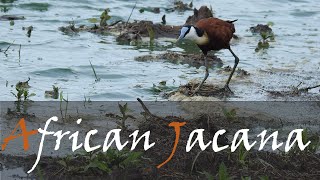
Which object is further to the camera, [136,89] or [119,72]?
[119,72]

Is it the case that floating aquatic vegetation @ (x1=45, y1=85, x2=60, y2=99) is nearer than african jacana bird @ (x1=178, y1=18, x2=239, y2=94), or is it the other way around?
floating aquatic vegetation @ (x1=45, y1=85, x2=60, y2=99)

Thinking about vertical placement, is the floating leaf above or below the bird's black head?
below

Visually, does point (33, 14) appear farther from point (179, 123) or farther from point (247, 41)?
point (179, 123)

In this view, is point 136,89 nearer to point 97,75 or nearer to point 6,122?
point 97,75

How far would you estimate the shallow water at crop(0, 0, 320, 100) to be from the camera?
32.6 ft

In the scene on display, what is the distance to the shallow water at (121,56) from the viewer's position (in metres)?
9.93

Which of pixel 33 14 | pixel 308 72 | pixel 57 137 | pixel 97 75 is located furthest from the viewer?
pixel 33 14

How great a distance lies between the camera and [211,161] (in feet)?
21.8

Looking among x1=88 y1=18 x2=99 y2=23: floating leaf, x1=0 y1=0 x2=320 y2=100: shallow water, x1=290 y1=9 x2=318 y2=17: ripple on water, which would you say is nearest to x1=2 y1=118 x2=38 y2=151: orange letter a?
x1=0 y1=0 x2=320 y2=100: shallow water

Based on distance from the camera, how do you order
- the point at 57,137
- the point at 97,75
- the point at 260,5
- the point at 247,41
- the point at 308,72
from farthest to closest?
the point at 260,5
the point at 247,41
the point at 308,72
the point at 97,75
the point at 57,137

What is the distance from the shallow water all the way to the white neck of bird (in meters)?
0.68

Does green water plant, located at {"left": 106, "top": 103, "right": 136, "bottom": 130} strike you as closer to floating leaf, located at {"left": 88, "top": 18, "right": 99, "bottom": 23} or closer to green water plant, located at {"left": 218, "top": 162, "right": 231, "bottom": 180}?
green water plant, located at {"left": 218, "top": 162, "right": 231, "bottom": 180}

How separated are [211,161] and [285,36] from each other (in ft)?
25.0

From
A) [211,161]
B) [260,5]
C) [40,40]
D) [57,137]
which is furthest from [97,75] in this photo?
[260,5]
